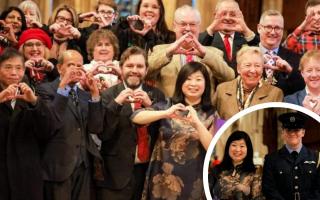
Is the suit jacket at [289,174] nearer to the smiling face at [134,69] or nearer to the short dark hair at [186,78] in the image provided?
the short dark hair at [186,78]

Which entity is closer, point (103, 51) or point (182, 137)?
point (182, 137)

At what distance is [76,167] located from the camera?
4.29 m

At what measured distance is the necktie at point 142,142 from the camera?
14.4 feet

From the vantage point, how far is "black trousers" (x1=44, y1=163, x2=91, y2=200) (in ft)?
13.9

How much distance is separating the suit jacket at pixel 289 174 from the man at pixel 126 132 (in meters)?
0.57

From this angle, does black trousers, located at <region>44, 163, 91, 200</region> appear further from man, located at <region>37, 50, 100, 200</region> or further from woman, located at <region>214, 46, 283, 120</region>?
woman, located at <region>214, 46, 283, 120</region>

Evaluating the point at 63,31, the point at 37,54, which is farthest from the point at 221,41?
the point at 37,54

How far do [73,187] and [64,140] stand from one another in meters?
0.22

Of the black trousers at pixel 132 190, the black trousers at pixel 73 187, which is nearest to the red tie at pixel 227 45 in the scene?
the black trousers at pixel 132 190

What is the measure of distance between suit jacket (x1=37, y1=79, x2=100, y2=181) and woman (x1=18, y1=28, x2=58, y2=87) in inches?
6.1

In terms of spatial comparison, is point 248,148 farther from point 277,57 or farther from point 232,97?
point 277,57

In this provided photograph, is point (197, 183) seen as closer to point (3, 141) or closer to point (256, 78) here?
point (256, 78)

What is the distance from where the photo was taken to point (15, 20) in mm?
4656

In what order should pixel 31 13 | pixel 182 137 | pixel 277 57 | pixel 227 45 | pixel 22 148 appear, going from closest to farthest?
pixel 22 148
pixel 182 137
pixel 277 57
pixel 227 45
pixel 31 13
